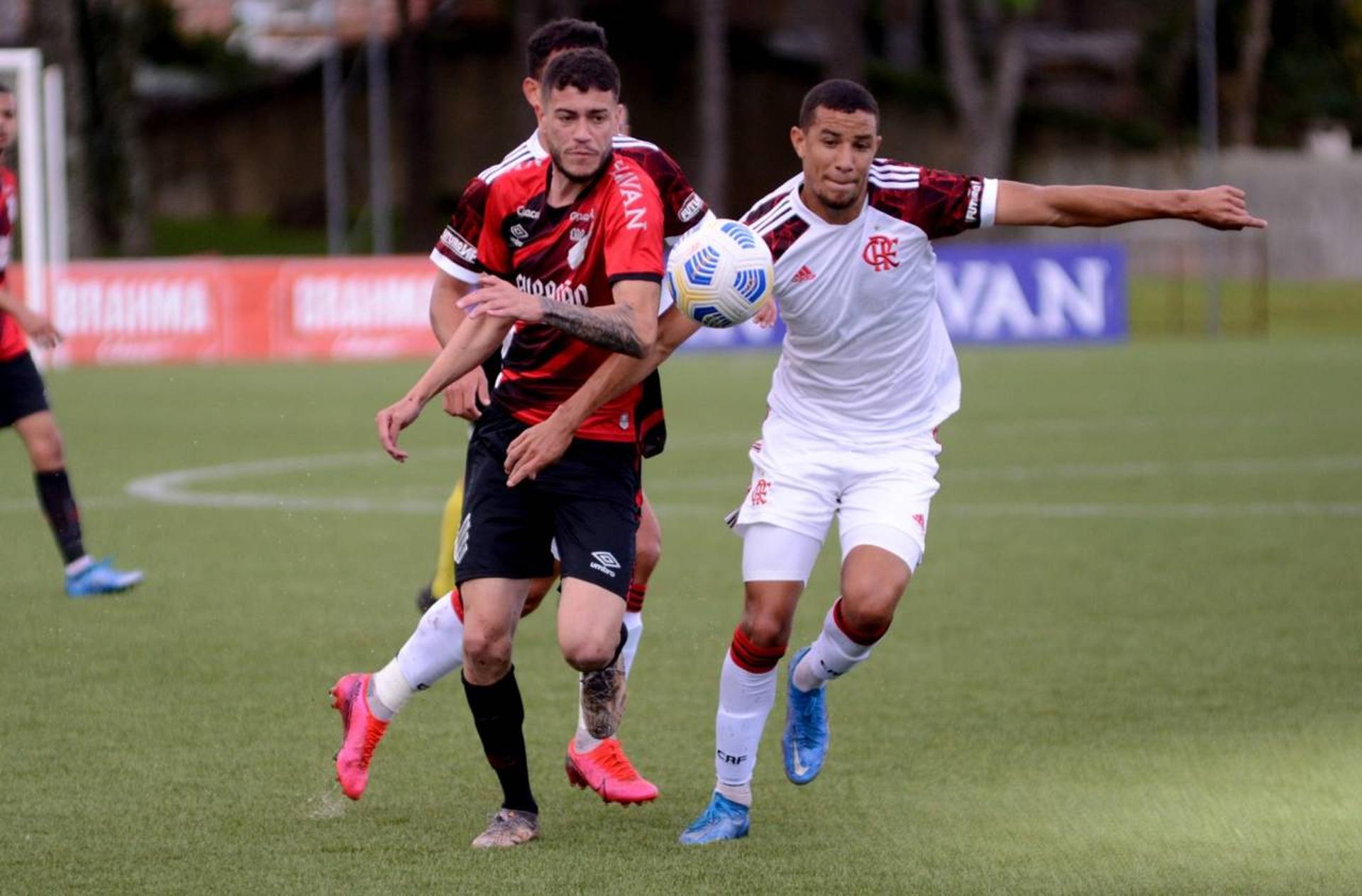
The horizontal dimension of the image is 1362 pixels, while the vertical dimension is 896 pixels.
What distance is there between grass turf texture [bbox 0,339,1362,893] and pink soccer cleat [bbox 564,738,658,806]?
8 centimetres

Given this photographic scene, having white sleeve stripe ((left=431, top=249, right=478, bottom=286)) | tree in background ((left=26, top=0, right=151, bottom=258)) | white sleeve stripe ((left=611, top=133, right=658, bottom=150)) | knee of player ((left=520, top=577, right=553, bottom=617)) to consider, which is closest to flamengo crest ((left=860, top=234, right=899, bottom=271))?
white sleeve stripe ((left=611, top=133, right=658, bottom=150))

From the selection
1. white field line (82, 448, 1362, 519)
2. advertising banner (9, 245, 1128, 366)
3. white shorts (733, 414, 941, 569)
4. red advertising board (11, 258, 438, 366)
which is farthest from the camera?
advertising banner (9, 245, 1128, 366)

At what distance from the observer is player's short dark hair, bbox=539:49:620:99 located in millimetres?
5710

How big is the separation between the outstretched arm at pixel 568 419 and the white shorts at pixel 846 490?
789 millimetres

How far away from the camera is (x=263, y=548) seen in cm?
1146

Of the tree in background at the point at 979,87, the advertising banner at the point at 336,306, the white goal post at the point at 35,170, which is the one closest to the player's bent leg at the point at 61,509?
the white goal post at the point at 35,170

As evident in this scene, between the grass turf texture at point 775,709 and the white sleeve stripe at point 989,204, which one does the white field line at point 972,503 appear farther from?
the white sleeve stripe at point 989,204

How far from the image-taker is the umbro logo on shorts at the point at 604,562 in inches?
231

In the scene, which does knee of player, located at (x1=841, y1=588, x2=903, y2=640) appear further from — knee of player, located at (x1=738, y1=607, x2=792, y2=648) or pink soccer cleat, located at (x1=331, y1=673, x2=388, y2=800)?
pink soccer cleat, located at (x1=331, y1=673, x2=388, y2=800)

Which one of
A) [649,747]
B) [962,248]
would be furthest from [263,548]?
[962,248]

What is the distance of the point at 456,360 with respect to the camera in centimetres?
591

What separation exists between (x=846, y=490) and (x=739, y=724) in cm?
82

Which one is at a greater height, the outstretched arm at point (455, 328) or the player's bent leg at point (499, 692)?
the outstretched arm at point (455, 328)

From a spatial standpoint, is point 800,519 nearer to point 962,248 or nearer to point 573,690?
point 573,690
